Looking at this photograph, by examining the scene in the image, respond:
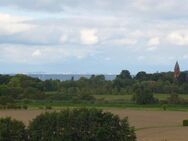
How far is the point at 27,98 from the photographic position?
105688 millimetres

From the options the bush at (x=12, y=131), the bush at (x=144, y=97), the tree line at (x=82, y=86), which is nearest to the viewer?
the bush at (x=12, y=131)

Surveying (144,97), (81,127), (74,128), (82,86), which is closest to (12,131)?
(74,128)

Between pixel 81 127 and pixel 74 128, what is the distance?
0.33 meters

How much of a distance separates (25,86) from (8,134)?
3661 inches

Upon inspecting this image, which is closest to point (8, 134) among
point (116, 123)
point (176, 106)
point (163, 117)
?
point (116, 123)

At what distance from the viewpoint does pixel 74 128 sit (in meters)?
24.6

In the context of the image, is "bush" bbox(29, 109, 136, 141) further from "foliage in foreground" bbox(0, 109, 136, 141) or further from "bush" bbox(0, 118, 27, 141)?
"bush" bbox(0, 118, 27, 141)

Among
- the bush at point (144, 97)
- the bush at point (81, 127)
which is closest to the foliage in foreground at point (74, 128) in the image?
the bush at point (81, 127)

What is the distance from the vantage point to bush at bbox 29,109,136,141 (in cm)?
2439

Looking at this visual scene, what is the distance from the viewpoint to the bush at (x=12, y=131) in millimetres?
24359

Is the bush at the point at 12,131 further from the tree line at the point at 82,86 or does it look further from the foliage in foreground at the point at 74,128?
the tree line at the point at 82,86

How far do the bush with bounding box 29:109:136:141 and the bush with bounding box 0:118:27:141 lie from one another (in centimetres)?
43

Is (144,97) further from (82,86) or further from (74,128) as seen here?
(74,128)

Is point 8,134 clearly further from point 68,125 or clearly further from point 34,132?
point 68,125
